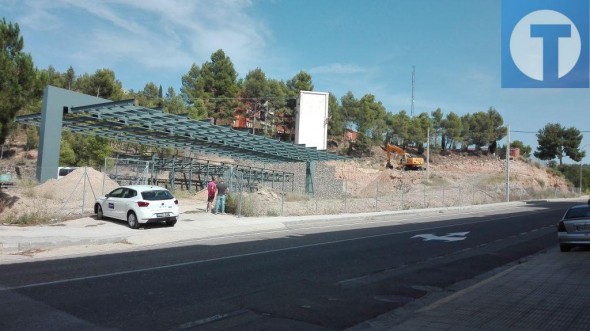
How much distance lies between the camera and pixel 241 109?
231 ft

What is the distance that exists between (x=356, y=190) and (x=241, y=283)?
45869mm

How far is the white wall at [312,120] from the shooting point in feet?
198

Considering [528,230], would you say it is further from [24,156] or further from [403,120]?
[403,120]

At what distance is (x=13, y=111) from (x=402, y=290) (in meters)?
16.3

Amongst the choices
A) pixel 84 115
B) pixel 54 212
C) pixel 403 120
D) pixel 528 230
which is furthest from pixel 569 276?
pixel 403 120

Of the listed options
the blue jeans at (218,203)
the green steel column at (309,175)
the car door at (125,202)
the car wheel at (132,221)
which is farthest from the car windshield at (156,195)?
the green steel column at (309,175)

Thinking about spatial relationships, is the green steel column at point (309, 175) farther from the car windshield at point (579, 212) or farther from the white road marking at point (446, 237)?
the car windshield at point (579, 212)

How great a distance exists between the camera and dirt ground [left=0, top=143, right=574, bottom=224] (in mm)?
21461

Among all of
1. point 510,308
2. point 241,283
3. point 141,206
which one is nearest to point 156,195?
point 141,206

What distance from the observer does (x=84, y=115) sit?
2589 cm

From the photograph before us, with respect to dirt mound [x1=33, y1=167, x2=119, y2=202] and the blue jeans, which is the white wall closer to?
dirt mound [x1=33, y1=167, x2=119, y2=202]

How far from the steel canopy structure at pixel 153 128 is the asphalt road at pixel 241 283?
12470 millimetres

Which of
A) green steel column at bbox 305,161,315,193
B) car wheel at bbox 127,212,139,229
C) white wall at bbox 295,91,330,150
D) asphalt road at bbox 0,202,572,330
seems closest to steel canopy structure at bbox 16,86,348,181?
green steel column at bbox 305,161,315,193

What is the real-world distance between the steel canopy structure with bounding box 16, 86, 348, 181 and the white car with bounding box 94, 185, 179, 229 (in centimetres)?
566
